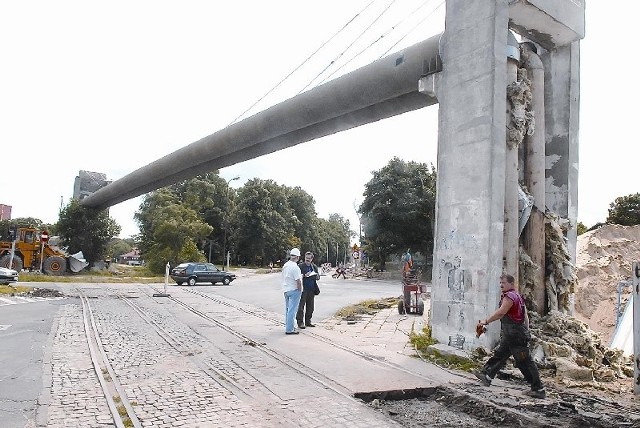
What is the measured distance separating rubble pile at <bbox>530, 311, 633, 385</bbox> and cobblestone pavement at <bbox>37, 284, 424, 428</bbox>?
2.47 m

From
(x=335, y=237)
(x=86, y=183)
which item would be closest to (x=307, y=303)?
(x=86, y=183)

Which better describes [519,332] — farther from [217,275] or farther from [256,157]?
[217,275]

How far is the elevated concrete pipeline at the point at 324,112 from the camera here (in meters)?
10.8

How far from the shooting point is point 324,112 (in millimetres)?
13570

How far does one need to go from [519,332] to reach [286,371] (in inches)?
125

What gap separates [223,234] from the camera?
69062mm

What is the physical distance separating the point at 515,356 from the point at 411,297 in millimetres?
8983

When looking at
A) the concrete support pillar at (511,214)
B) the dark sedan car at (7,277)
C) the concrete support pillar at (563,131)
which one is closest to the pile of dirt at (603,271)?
the concrete support pillar at (563,131)

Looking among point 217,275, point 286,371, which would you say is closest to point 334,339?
point 286,371

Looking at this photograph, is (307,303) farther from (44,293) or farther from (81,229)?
(81,229)

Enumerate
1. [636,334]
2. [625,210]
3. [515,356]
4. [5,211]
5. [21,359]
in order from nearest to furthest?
[515,356]
[636,334]
[21,359]
[625,210]
[5,211]

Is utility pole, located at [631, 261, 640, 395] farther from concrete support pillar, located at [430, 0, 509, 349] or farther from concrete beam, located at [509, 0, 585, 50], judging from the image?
concrete beam, located at [509, 0, 585, 50]

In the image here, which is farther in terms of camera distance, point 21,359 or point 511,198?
point 511,198

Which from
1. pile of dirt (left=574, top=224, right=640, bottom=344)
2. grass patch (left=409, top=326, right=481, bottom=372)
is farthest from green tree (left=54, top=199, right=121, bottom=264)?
grass patch (left=409, top=326, right=481, bottom=372)
